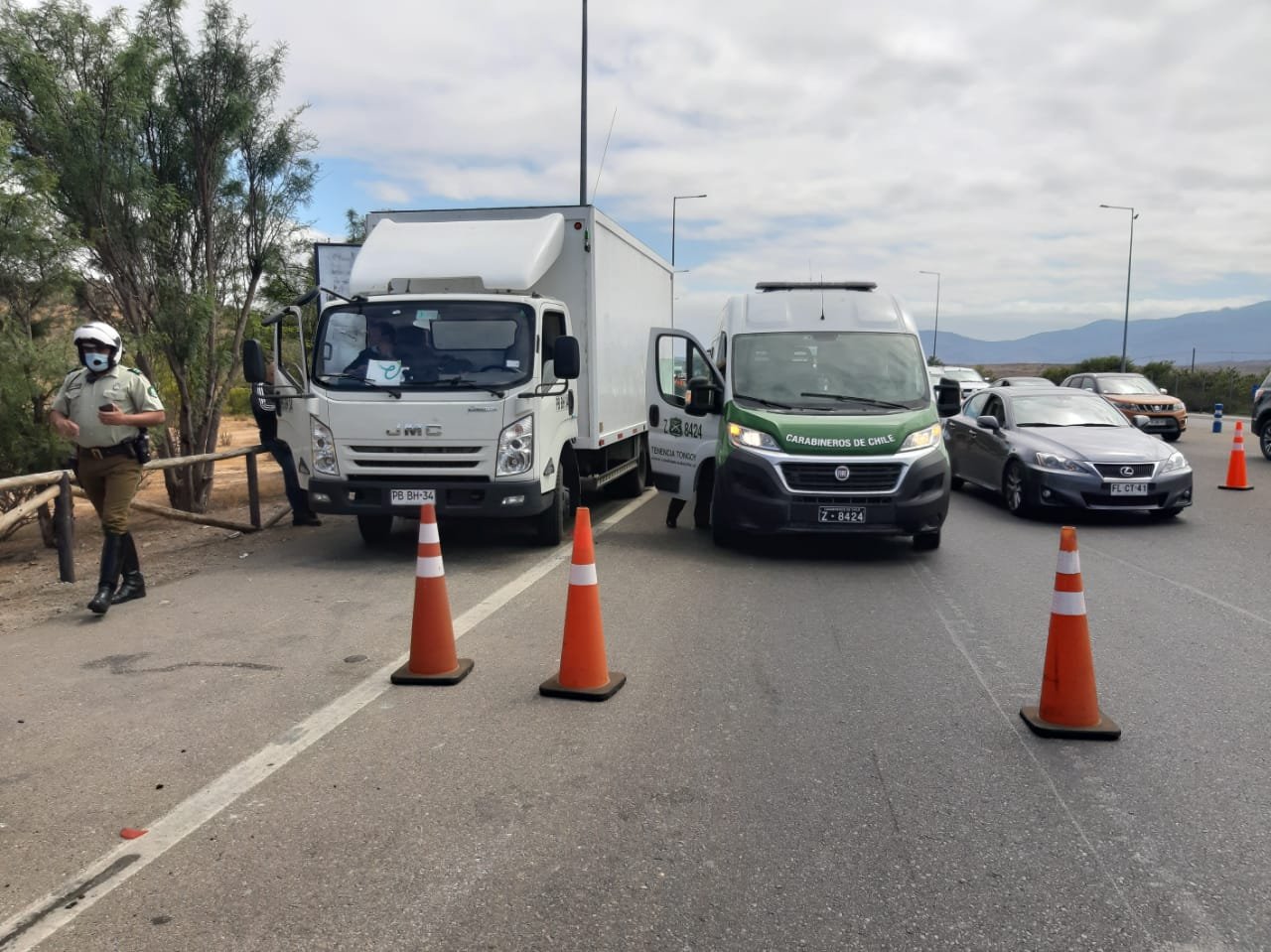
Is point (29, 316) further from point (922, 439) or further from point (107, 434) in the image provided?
point (922, 439)

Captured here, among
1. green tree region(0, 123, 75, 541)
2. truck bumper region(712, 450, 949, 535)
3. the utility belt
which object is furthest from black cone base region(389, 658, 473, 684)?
green tree region(0, 123, 75, 541)

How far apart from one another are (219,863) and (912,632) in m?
4.34

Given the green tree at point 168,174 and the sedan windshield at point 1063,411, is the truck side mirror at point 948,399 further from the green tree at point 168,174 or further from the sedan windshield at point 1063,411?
the green tree at point 168,174

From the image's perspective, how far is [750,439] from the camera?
9.06 metres

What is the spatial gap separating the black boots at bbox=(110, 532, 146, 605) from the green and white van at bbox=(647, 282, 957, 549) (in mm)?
4678

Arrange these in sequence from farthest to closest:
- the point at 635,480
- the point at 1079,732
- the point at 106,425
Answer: the point at 635,480 → the point at 106,425 → the point at 1079,732

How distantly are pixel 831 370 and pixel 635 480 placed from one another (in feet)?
15.6

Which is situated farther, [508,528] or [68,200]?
[68,200]

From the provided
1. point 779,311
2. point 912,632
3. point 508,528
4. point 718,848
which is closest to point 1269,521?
point 779,311

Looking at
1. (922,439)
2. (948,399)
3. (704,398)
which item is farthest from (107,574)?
(948,399)

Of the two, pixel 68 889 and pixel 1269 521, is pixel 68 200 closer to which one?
pixel 68 889

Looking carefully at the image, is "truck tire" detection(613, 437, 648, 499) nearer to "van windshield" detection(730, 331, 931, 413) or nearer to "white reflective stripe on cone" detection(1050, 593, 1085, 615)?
"van windshield" detection(730, 331, 931, 413)

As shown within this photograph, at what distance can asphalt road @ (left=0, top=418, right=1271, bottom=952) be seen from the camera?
3000 millimetres

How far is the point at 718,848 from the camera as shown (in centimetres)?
341
